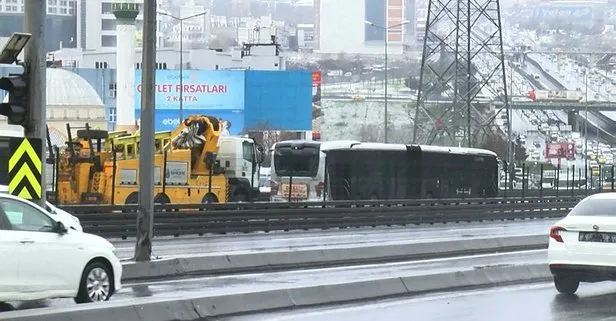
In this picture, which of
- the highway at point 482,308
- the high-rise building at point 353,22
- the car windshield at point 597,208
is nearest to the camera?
the highway at point 482,308

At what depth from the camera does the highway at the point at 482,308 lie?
15109 millimetres

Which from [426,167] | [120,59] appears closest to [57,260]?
[426,167]

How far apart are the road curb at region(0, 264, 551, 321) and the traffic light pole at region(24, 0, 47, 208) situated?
456 cm

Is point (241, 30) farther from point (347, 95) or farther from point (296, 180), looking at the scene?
point (296, 180)

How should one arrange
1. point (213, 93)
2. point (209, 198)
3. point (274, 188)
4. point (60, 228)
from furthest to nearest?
1. point (213, 93)
2. point (274, 188)
3. point (209, 198)
4. point (60, 228)

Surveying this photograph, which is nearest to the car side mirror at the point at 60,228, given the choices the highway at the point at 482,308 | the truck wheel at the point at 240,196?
the highway at the point at 482,308

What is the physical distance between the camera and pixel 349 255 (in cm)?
2505

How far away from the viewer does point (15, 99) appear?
55.5 feet

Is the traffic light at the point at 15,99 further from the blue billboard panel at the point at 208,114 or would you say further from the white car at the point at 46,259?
the blue billboard panel at the point at 208,114

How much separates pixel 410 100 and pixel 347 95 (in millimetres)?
19189

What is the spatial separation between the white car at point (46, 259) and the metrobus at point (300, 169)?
30994 millimetres

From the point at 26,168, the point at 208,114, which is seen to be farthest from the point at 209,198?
the point at 208,114

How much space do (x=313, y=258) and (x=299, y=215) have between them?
13.1 meters

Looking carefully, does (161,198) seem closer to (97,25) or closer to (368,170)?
(368,170)
